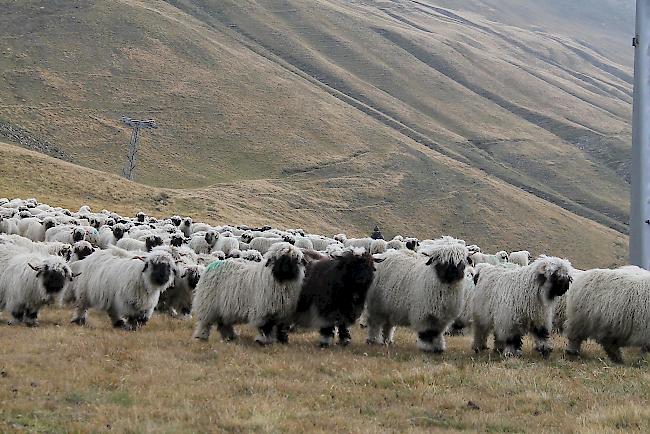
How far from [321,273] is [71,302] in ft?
23.6

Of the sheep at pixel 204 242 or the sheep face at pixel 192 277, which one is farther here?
the sheep at pixel 204 242

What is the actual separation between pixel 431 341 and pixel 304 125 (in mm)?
95363

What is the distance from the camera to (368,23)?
7190 inches

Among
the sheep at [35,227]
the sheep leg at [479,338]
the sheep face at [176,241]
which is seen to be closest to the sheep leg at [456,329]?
the sheep leg at [479,338]

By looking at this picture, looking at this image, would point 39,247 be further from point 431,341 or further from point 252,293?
point 431,341

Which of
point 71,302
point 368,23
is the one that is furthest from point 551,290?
point 368,23

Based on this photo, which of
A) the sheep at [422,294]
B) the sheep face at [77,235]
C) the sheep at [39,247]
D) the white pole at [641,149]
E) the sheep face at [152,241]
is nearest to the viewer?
the sheep at [422,294]

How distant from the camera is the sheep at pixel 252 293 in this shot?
14766 millimetres

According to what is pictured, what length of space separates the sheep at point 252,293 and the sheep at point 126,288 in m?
0.99

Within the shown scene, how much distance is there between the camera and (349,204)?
86438 millimetres

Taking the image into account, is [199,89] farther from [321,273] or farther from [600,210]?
[321,273]

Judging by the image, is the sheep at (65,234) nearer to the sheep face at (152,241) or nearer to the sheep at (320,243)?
the sheep face at (152,241)

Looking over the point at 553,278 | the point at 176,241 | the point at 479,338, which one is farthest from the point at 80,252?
the point at 553,278

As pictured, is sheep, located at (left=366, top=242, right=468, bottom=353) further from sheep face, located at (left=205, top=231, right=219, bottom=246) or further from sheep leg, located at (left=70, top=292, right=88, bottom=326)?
sheep face, located at (left=205, top=231, right=219, bottom=246)
